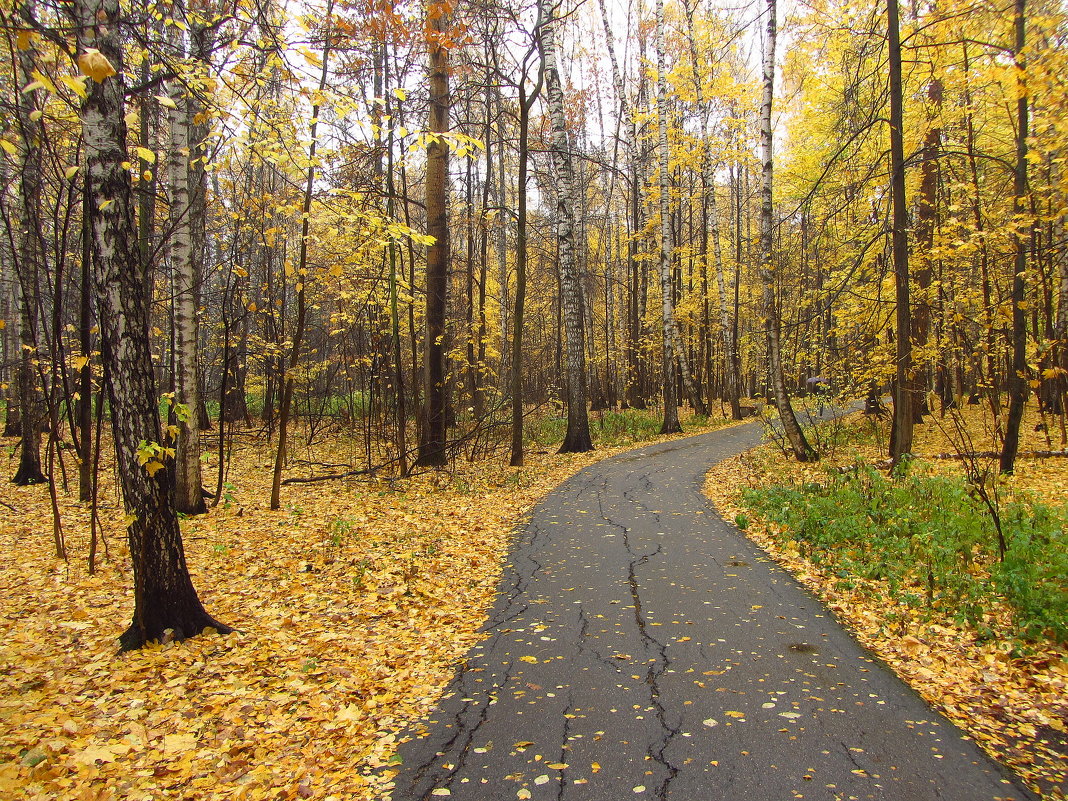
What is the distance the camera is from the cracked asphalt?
2875mm

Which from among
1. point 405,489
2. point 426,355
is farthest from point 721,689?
point 426,355

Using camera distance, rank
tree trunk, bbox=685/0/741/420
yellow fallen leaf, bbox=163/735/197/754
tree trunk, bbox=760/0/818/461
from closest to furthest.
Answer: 1. yellow fallen leaf, bbox=163/735/197/754
2. tree trunk, bbox=760/0/818/461
3. tree trunk, bbox=685/0/741/420

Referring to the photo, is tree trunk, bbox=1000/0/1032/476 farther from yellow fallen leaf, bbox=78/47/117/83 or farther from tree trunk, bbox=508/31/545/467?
yellow fallen leaf, bbox=78/47/117/83

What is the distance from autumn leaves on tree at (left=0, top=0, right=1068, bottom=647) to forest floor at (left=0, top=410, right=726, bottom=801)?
2.04ft

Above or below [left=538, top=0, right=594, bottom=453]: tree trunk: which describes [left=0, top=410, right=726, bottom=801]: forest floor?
below

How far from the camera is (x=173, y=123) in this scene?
776 centimetres

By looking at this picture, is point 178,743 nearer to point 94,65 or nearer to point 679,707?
point 679,707

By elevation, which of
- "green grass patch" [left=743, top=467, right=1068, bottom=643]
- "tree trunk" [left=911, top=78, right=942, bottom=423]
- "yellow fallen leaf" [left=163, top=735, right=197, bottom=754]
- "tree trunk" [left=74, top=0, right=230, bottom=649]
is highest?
"tree trunk" [left=911, top=78, right=942, bottom=423]

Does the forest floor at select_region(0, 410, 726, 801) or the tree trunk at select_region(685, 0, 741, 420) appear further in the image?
the tree trunk at select_region(685, 0, 741, 420)

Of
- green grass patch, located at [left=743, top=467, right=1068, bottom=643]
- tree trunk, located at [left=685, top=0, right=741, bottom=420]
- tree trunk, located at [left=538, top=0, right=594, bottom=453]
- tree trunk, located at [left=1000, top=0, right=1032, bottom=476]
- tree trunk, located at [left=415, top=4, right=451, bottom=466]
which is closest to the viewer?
green grass patch, located at [left=743, top=467, right=1068, bottom=643]

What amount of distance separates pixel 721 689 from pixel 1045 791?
1607 mm

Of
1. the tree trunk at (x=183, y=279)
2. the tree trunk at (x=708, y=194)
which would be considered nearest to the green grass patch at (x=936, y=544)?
the tree trunk at (x=183, y=279)

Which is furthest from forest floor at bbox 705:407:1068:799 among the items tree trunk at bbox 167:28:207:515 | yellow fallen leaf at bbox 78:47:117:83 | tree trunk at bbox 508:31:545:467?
tree trunk at bbox 167:28:207:515

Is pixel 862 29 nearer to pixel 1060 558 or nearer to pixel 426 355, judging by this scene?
pixel 1060 558
